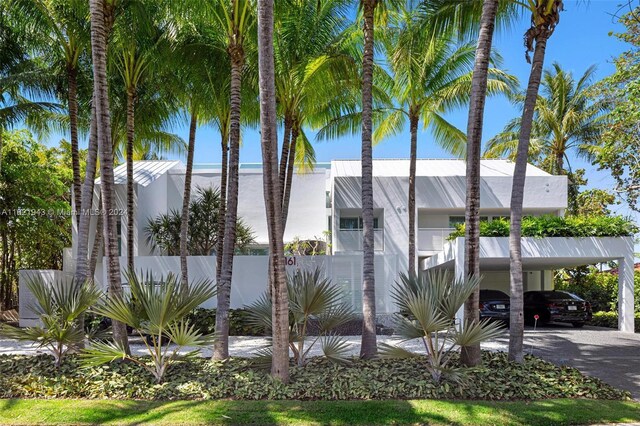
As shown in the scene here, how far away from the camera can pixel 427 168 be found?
25469mm

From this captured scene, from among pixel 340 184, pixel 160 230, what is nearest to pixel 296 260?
pixel 340 184

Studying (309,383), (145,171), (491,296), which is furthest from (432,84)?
(145,171)

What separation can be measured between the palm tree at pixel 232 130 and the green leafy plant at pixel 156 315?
133 cm

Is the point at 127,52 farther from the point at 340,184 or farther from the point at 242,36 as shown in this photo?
the point at 340,184

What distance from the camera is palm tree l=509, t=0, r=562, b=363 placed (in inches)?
356

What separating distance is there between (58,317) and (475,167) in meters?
7.45

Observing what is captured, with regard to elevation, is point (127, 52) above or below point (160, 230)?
above

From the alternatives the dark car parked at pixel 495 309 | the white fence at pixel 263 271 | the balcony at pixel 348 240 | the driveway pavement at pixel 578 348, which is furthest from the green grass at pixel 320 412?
the balcony at pixel 348 240

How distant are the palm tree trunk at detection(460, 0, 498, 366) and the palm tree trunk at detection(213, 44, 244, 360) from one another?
422 centimetres

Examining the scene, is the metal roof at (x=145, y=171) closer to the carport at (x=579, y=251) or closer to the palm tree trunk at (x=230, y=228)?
the palm tree trunk at (x=230, y=228)

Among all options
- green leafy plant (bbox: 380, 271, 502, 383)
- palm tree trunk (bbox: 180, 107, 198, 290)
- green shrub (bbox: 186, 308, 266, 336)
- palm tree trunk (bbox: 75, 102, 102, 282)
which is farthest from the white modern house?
green leafy plant (bbox: 380, 271, 502, 383)

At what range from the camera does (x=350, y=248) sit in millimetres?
20781

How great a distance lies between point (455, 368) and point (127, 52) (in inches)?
429

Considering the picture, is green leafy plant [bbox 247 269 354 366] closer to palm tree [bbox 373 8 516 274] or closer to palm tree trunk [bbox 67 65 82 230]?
palm tree [bbox 373 8 516 274]
